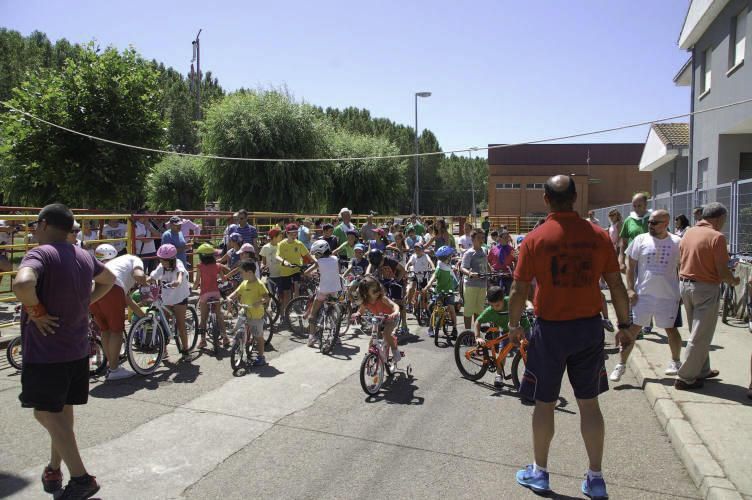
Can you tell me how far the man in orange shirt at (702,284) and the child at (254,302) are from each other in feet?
16.3

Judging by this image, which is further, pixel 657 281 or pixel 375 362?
pixel 375 362

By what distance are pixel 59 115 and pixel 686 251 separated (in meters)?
19.0

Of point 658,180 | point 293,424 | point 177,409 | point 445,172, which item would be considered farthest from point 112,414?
point 445,172

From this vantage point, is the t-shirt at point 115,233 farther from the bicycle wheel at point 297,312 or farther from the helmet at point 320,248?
the helmet at point 320,248

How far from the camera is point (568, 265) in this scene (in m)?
3.71

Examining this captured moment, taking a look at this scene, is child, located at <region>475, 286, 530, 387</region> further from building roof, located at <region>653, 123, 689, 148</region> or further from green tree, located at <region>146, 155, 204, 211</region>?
green tree, located at <region>146, 155, 204, 211</region>

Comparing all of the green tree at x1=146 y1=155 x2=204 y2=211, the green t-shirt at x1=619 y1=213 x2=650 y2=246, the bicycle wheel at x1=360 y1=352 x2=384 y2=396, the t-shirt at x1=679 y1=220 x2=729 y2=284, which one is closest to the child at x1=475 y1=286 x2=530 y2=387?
the bicycle wheel at x1=360 y1=352 x2=384 y2=396

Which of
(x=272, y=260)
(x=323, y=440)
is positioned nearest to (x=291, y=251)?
(x=272, y=260)

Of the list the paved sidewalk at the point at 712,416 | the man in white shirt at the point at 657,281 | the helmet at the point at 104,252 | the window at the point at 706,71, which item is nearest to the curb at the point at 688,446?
the paved sidewalk at the point at 712,416

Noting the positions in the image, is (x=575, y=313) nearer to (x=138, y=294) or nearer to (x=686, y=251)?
(x=686, y=251)

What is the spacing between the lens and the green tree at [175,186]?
4369cm

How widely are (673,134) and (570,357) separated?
2327cm

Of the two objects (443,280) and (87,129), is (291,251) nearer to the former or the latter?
(443,280)

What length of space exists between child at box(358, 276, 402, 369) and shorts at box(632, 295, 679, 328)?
2710 millimetres
